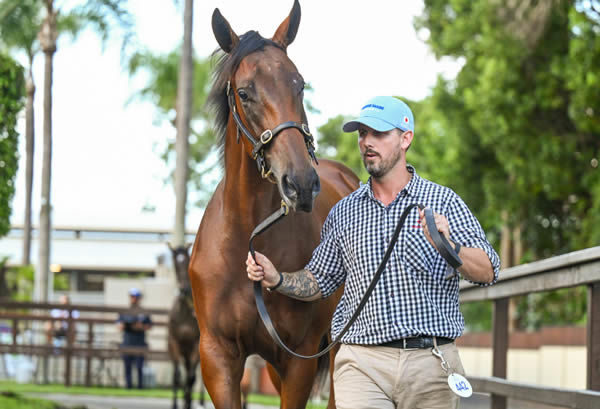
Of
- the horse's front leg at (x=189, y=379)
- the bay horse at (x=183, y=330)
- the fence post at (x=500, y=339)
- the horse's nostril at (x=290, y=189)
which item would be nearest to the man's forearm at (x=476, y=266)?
the horse's nostril at (x=290, y=189)

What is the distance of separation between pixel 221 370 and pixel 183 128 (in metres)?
14.4

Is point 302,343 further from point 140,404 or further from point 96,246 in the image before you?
point 96,246

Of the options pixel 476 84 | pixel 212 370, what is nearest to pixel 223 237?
pixel 212 370

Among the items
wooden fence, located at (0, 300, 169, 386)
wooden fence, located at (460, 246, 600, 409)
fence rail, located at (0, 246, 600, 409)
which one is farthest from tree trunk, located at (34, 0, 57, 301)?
wooden fence, located at (460, 246, 600, 409)

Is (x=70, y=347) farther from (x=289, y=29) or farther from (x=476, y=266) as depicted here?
(x=476, y=266)

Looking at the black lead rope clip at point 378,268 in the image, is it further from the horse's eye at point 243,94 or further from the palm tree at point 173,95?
the palm tree at point 173,95

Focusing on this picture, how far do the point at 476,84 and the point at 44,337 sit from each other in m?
12.5

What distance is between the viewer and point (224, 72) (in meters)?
4.88

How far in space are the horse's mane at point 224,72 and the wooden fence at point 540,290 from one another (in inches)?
75.4

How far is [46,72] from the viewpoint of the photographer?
69.2 feet

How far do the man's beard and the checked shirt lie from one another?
116 mm

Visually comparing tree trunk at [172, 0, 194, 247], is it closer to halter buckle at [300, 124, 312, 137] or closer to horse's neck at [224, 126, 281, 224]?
horse's neck at [224, 126, 281, 224]

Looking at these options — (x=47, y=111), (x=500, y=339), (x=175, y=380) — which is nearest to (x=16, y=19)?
(x=47, y=111)

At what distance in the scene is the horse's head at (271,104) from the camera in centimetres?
420
